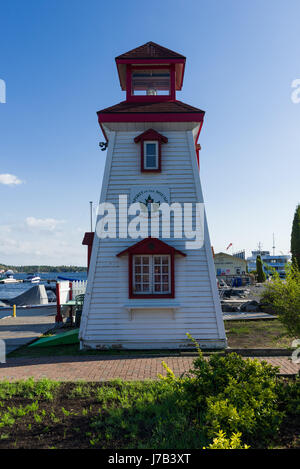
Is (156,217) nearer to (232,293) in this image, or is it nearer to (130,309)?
(130,309)

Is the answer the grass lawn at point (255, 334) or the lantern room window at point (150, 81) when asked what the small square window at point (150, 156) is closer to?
the lantern room window at point (150, 81)

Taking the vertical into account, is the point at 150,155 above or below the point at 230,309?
above

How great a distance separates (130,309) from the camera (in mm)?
10391

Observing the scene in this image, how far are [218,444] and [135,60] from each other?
37.9 feet

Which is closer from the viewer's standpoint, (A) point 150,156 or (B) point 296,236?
(A) point 150,156

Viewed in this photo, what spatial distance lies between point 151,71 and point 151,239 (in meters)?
6.25

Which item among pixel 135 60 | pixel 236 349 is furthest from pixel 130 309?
pixel 135 60

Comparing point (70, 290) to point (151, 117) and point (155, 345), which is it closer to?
point (155, 345)

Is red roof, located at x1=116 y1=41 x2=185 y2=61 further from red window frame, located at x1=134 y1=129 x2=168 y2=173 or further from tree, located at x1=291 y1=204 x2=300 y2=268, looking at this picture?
tree, located at x1=291 y1=204 x2=300 y2=268

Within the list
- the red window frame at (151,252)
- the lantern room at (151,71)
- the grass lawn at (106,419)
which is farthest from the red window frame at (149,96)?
the grass lawn at (106,419)

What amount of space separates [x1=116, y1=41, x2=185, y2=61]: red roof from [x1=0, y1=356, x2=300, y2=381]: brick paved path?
988 centimetres

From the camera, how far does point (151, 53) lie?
38.7ft

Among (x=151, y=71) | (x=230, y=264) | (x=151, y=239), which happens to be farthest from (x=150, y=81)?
(x=230, y=264)

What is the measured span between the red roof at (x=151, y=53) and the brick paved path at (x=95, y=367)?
9878 millimetres
